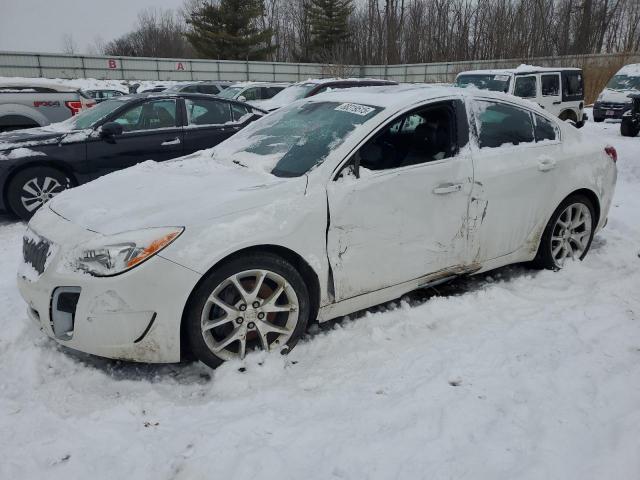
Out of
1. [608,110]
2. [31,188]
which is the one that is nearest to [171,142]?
[31,188]

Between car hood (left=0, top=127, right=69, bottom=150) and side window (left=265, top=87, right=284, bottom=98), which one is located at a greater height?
side window (left=265, top=87, right=284, bottom=98)

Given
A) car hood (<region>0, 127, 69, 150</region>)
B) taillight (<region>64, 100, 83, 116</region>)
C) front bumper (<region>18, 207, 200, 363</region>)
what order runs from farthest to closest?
1. taillight (<region>64, 100, 83, 116</region>)
2. car hood (<region>0, 127, 69, 150</region>)
3. front bumper (<region>18, 207, 200, 363</region>)

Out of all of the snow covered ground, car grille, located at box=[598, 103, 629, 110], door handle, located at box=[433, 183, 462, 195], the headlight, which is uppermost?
car grille, located at box=[598, 103, 629, 110]

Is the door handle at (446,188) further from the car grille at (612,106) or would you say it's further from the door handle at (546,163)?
the car grille at (612,106)

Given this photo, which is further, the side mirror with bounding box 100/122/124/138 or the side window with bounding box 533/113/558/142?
the side mirror with bounding box 100/122/124/138

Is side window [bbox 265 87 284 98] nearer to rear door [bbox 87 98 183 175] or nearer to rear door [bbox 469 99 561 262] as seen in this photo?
rear door [bbox 87 98 183 175]

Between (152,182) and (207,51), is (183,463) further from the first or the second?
(207,51)

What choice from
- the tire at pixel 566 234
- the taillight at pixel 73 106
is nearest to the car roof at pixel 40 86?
the taillight at pixel 73 106

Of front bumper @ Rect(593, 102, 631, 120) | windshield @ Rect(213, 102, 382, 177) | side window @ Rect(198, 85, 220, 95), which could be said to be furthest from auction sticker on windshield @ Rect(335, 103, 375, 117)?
side window @ Rect(198, 85, 220, 95)

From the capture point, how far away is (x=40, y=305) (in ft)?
8.82

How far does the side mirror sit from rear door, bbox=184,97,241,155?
0.94 m

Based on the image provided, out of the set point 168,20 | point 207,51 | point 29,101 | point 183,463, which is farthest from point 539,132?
point 168,20

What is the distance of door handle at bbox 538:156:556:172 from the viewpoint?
379 centimetres

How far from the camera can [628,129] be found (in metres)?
11.6
